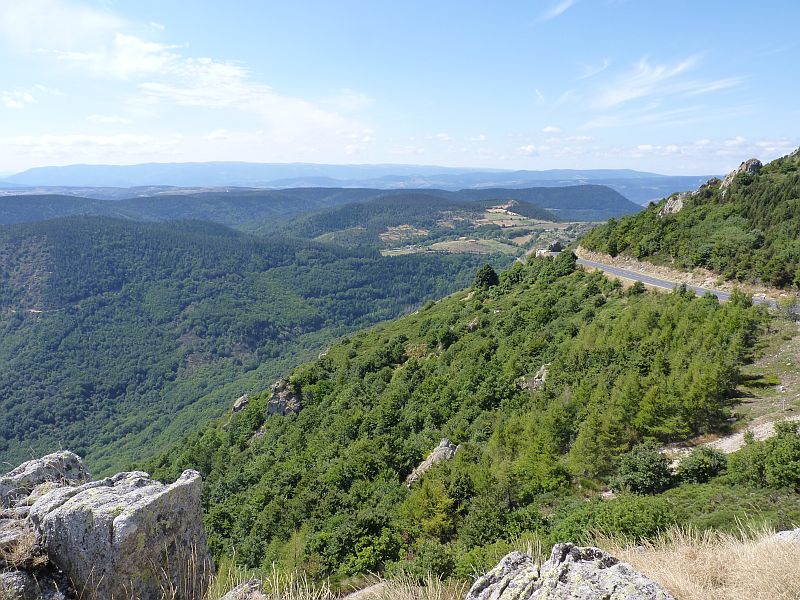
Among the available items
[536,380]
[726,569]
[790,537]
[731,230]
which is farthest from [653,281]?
[726,569]

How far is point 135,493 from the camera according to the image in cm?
741

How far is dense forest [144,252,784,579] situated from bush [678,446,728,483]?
50mm

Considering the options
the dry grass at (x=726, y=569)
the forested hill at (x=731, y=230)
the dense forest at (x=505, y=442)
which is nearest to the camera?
the dry grass at (x=726, y=569)

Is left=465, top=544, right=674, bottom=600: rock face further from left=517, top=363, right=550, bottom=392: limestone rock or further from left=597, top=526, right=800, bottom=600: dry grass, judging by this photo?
left=517, top=363, right=550, bottom=392: limestone rock

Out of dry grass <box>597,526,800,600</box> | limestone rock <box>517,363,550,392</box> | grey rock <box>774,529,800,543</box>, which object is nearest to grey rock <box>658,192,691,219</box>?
limestone rock <box>517,363,550,392</box>

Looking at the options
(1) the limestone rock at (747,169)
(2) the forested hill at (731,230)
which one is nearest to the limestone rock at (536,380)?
Result: (2) the forested hill at (731,230)

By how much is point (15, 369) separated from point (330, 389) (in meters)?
168

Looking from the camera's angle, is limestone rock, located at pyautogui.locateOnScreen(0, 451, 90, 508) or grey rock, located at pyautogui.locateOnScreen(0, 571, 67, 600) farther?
limestone rock, located at pyautogui.locateOnScreen(0, 451, 90, 508)

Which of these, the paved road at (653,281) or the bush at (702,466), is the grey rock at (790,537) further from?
the paved road at (653,281)

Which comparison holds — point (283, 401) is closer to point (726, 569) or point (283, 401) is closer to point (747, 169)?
point (726, 569)

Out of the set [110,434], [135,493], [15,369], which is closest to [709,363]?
[135,493]

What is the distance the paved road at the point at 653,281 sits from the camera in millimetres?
31244

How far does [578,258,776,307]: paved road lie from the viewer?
3124 centimetres

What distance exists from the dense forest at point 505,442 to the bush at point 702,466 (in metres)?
0.05
